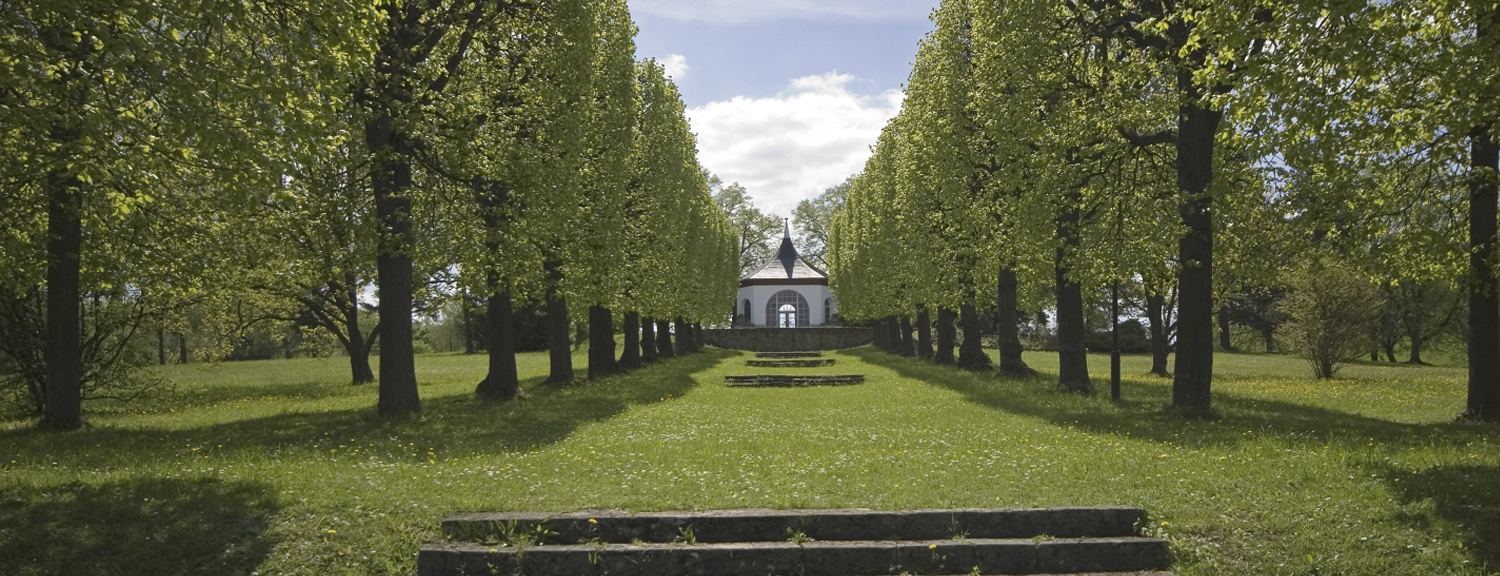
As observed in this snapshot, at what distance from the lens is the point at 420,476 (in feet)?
30.4

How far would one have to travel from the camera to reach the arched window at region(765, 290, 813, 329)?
69.9 metres

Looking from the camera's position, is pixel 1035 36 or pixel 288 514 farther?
pixel 1035 36

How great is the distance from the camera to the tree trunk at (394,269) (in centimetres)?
1364

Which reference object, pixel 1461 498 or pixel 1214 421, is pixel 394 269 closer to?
pixel 1214 421

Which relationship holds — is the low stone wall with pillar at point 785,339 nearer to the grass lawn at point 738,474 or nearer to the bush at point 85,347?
the grass lawn at point 738,474

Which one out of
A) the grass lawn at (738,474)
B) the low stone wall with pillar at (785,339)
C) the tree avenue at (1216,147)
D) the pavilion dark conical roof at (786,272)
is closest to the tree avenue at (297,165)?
the grass lawn at (738,474)

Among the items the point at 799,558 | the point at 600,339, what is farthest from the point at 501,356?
the point at 799,558

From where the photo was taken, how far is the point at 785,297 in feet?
230

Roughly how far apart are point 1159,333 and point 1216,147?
606 inches

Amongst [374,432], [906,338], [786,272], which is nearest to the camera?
[374,432]

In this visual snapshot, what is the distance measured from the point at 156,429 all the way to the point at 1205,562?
14728 millimetres

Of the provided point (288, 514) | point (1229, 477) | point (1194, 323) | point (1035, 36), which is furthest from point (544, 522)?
point (1035, 36)

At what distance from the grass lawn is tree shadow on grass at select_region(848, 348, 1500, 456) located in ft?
0.29

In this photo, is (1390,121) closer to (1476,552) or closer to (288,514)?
(1476,552)
